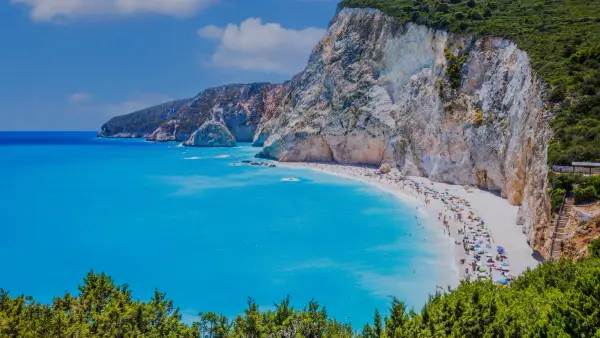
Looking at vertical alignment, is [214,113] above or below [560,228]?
above

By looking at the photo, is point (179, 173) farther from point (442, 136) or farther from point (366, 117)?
point (442, 136)

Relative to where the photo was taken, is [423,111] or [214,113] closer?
[423,111]

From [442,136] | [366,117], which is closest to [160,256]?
[442,136]

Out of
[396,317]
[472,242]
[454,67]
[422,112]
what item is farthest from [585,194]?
[422,112]

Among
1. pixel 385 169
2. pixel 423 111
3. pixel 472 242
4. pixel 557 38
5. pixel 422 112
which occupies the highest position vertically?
pixel 557 38

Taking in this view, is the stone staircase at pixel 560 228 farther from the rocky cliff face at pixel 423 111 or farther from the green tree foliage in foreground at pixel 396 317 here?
the green tree foliage in foreground at pixel 396 317

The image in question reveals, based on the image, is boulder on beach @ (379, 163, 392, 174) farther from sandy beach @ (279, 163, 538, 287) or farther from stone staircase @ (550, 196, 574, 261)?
stone staircase @ (550, 196, 574, 261)

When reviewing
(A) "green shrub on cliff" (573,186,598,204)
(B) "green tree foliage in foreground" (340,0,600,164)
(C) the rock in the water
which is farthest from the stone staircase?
(C) the rock in the water

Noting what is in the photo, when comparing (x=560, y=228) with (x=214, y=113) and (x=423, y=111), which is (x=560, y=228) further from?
(x=214, y=113)

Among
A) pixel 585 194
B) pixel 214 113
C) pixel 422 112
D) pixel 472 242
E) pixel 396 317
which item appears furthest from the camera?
pixel 214 113
